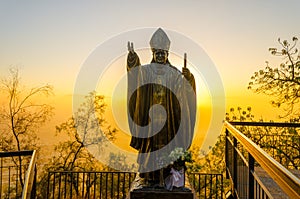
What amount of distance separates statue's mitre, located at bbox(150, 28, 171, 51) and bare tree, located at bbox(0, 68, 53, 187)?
21.6 feet

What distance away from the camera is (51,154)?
11898 millimetres

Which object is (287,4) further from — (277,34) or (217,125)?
(217,125)

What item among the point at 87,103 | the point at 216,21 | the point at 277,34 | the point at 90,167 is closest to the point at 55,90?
the point at 87,103

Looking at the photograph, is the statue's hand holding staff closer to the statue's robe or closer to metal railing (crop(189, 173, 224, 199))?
the statue's robe

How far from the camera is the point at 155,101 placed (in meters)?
4.67

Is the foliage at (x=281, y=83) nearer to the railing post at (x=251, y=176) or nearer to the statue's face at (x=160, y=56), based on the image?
the statue's face at (x=160, y=56)

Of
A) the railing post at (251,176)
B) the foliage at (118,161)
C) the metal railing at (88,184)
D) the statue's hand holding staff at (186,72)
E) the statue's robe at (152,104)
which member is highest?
the statue's hand holding staff at (186,72)

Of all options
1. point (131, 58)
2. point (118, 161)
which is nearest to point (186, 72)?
point (131, 58)

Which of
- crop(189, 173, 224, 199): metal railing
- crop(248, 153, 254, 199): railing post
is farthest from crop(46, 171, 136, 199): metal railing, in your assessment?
crop(248, 153, 254, 199): railing post

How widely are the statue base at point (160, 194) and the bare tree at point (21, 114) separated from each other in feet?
22.5

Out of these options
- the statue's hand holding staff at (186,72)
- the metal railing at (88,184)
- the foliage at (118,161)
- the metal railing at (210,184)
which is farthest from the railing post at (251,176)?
the foliage at (118,161)

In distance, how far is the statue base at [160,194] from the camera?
14.3 feet

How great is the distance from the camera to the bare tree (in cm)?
1066

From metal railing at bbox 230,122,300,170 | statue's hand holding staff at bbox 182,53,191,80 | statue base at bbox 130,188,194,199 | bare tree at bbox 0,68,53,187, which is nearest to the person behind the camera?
statue base at bbox 130,188,194,199
